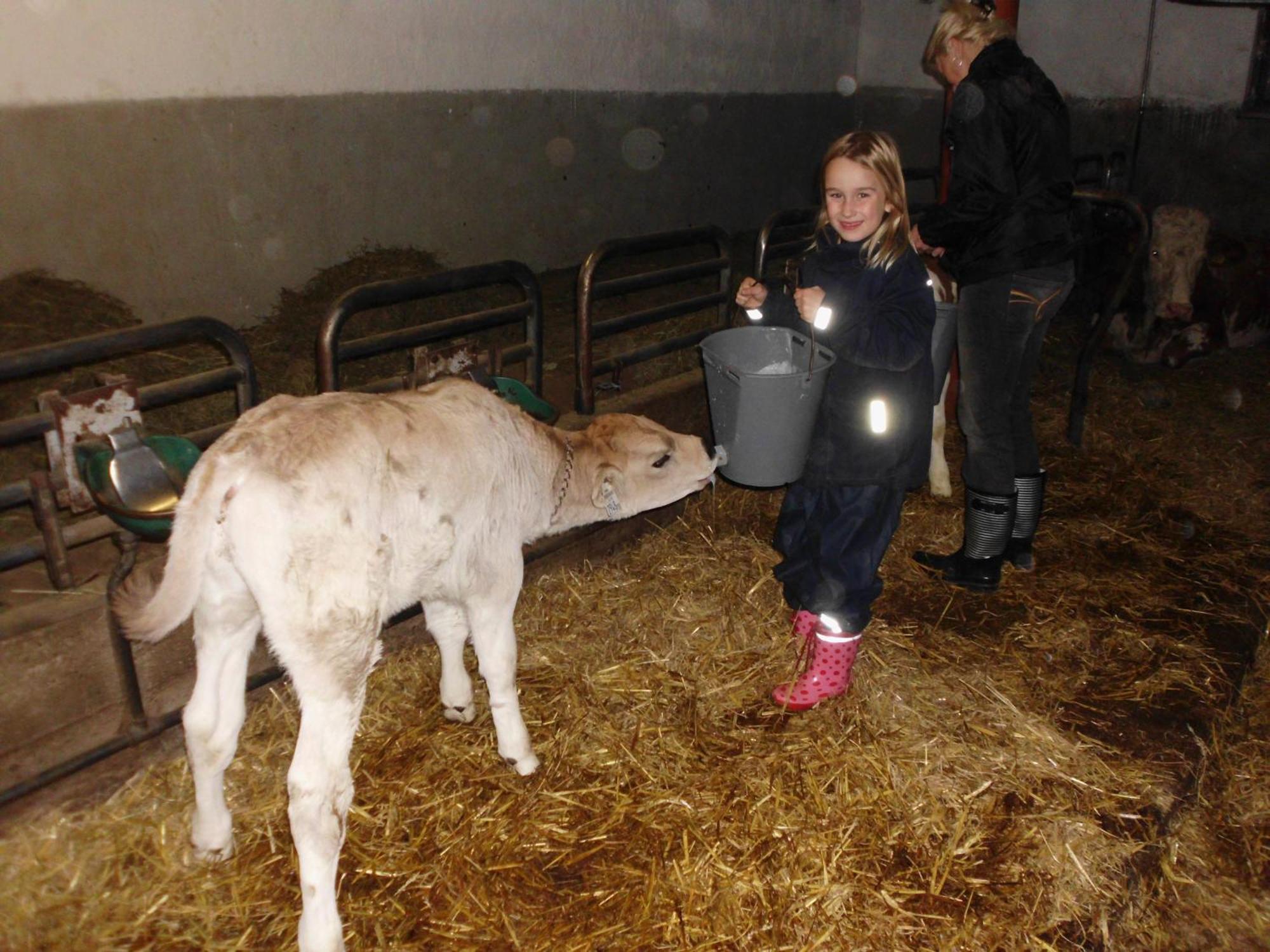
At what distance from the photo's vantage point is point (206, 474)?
7.71ft

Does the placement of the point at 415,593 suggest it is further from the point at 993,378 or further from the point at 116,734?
the point at 993,378

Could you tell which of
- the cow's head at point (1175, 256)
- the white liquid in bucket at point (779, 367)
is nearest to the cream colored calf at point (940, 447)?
the white liquid in bucket at point (779, 367)

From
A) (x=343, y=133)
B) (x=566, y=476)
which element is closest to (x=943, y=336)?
(x=566, y=476)

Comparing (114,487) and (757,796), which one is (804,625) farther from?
(114,487)

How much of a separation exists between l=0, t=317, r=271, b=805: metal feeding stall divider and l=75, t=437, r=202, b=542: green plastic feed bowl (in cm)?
8

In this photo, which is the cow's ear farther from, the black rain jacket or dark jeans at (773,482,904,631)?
the black rain jacket

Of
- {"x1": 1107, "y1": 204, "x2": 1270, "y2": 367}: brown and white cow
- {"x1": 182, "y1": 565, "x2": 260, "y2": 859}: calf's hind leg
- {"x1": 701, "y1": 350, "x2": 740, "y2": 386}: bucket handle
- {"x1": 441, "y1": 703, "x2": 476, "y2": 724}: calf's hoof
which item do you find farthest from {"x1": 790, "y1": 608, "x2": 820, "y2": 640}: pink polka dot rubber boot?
{"x1": 1107, "y1": 204, "x2": 1270, "y2": 367}: brown and white cow

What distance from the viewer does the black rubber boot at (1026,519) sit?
4.38 metres

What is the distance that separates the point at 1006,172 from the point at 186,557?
3.18 metres

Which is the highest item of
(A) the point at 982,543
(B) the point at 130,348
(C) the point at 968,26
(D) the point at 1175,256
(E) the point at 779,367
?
(C) the point at 968,26

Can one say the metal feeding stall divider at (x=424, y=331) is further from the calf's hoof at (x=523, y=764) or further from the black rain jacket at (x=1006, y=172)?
the black rain jacket at (x=1006, y=172)

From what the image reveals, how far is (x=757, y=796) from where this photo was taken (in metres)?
3.08

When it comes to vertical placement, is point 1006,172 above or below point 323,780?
above

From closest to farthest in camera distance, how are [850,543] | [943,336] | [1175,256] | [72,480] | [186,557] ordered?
1. [186,557]
2. [72,480]
3. [850,543]
4. [943,336]
5. [1175,256]
